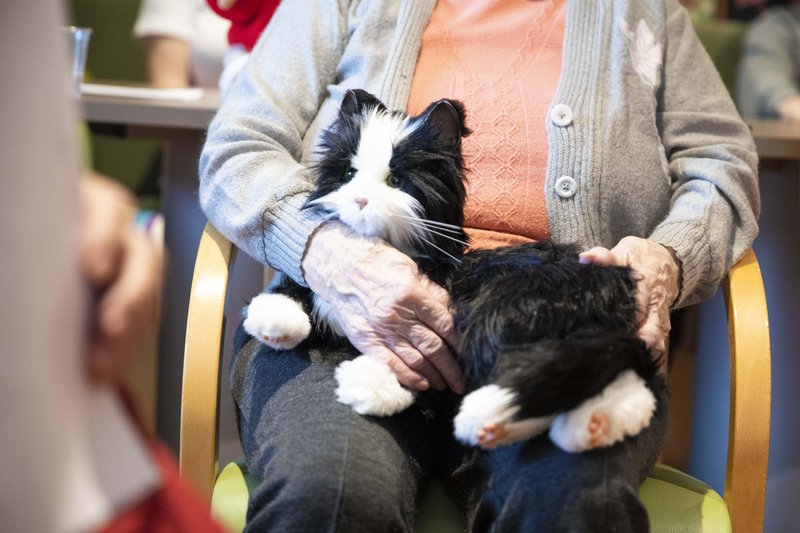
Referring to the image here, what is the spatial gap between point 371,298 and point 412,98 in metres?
0.35

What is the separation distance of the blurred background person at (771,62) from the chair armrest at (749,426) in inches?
51.3

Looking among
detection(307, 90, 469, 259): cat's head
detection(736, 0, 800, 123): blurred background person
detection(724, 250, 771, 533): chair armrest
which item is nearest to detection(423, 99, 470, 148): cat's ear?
detection(307, 90, 469, 259): cat's head

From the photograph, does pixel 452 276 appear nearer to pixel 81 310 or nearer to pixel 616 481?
pixel 616 481

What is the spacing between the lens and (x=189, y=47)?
6.89ft

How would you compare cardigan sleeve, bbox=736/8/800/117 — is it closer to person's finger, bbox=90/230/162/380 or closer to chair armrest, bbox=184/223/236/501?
chair armrest, bbox=184/223/236/501

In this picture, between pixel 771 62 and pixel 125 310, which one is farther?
pixel 771 62

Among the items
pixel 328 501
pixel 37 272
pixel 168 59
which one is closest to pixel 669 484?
pixel 328 501

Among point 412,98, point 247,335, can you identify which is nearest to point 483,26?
point 412,98

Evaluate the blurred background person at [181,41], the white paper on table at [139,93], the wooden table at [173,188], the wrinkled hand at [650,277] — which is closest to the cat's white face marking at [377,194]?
the wrinkled hand at [650,277]

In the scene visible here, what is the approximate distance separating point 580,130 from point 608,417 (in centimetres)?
45

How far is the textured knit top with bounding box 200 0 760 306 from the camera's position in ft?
3.46

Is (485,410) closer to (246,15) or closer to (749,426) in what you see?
(749,426)

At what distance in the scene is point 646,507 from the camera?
0.93 metres

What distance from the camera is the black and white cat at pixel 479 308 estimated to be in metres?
0.77
